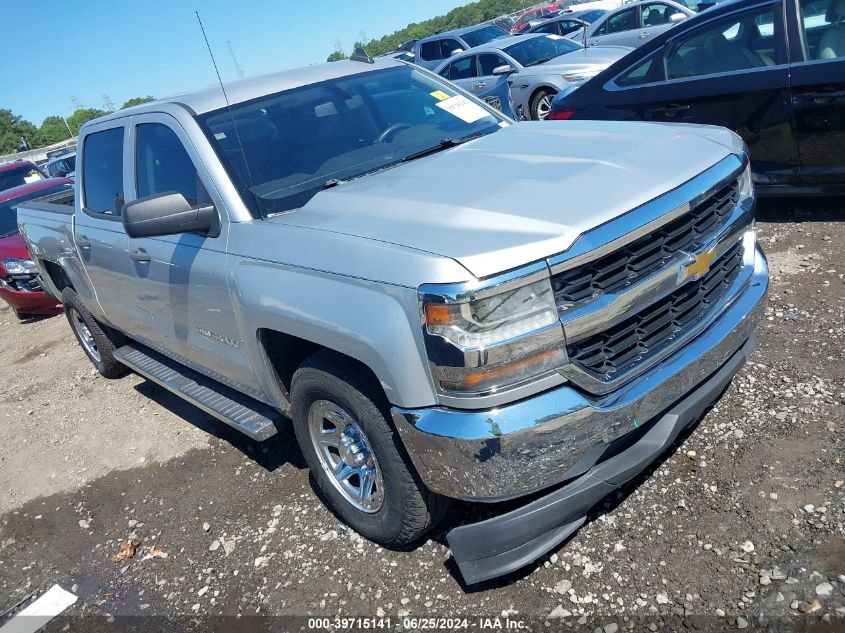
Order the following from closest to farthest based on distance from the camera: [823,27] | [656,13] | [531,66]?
[823,27]
[531,66]
[656,13]

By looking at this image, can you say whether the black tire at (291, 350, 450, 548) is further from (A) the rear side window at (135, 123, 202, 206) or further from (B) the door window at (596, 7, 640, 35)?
(B) the door window at (596, 7, 640, 35)

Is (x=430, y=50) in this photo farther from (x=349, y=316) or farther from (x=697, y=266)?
(x=349, y=316)

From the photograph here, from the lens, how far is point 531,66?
11805 millimetres

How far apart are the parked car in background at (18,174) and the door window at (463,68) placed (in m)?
7.78

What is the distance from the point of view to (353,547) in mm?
3184

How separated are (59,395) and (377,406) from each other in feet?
15.4

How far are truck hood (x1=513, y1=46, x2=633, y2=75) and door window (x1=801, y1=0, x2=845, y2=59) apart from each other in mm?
5770

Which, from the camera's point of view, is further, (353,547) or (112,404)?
(112,404)

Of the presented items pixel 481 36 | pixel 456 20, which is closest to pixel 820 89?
pixel 481 36

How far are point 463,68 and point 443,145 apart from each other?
10.2 m

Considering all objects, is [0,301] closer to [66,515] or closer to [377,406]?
[66,515]

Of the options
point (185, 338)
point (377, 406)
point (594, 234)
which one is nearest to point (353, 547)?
point (377, 406)

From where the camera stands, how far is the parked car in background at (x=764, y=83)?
4.84 meters

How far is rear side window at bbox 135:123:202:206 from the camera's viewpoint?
3482 millimetres
